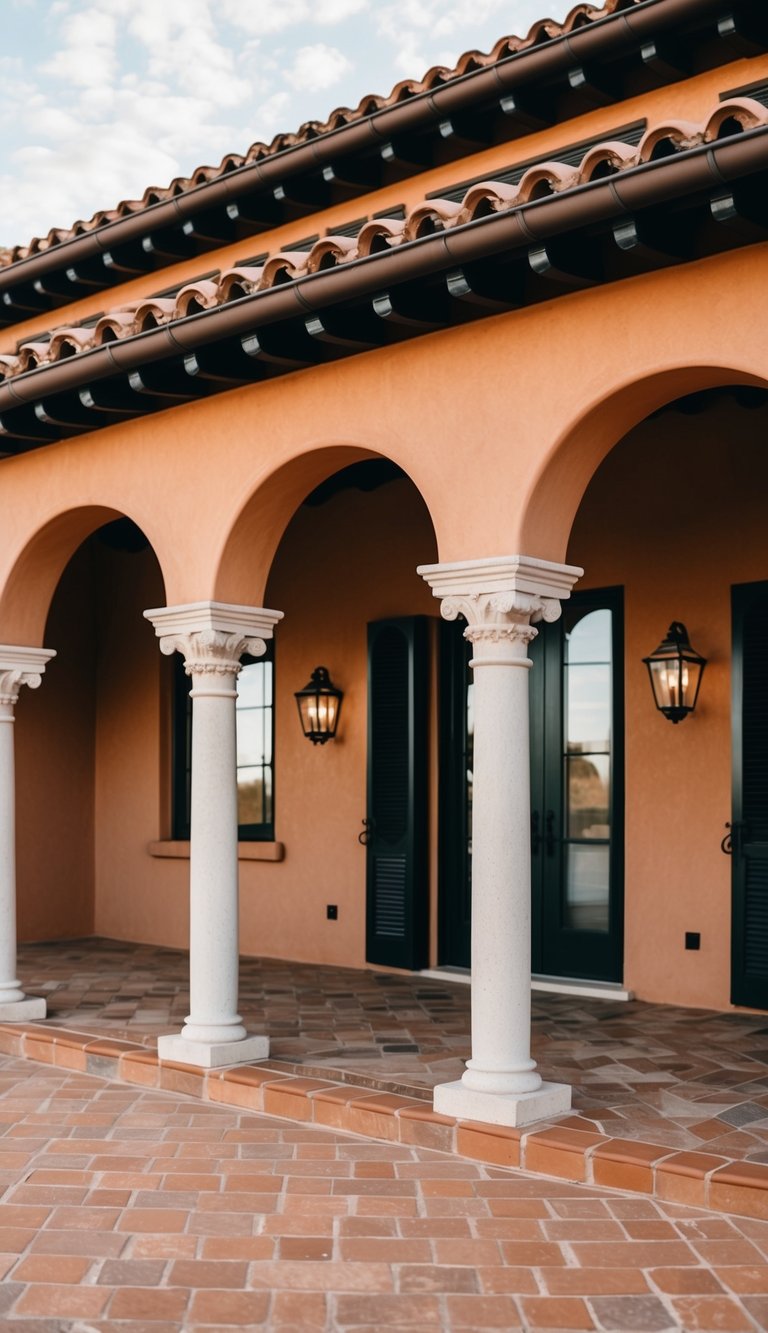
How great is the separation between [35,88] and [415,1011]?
1702cm

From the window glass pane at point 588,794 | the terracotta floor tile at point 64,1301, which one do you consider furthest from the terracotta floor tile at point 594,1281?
the window glass pane at point 588,794

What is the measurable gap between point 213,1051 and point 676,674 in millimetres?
3542

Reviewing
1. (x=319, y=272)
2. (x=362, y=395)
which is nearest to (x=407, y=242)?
(x=319, y=272)

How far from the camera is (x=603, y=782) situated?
28.8ft

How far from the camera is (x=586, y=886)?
880cm

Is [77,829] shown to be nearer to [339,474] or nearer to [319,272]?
[339,474]

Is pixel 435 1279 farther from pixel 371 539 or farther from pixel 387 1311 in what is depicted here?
pixel 371 539

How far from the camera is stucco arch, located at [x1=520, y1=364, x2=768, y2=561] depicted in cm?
549

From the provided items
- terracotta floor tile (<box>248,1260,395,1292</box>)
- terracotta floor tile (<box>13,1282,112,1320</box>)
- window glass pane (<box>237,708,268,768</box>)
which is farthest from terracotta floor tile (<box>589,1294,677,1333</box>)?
window glass pane (<box>237,708,268,768</box>)

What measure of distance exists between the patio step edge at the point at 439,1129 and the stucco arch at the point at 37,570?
2.70 metres

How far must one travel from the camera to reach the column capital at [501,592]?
5.83m

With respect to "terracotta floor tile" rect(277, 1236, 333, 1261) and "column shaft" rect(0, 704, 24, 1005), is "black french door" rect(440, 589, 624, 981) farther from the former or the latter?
"terracotta floor tile" rect(277, 1236, 333, 1261)

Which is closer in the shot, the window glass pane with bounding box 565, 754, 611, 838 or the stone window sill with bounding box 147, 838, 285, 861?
the window glass pane with bounding box 565, 754, 611, 838

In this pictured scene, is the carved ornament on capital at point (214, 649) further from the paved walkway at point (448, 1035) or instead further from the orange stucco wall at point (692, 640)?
the orange stucco wall at point (692, 640)
